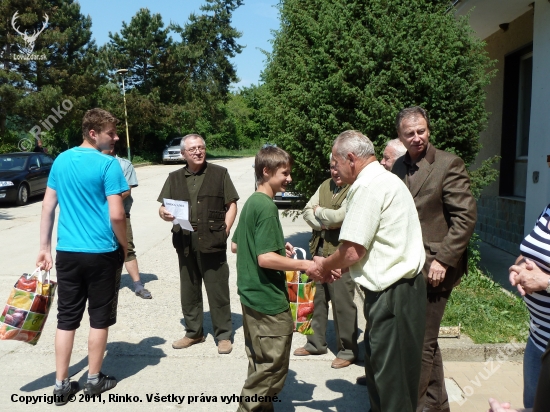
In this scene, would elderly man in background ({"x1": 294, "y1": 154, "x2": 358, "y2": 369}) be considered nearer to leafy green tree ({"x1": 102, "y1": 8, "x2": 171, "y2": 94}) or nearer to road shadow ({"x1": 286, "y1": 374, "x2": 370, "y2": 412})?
road shadow ({"x1": 286, "y1": 374, "x2": 370, "y2": 412})

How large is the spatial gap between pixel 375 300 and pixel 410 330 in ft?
0.83

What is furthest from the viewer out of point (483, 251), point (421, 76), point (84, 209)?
point (483, 251)

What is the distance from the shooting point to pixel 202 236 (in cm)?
510

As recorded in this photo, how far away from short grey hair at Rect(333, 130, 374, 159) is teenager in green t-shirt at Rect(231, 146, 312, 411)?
19.7 inches

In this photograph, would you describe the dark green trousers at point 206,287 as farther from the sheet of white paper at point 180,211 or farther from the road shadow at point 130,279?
the road shadow at point 130,279

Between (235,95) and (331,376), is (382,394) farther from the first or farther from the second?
(235,95)

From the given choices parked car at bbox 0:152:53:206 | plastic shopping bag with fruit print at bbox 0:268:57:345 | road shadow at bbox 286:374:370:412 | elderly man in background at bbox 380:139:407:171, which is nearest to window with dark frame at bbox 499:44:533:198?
elderly man in background at bbox 380:139:407:171

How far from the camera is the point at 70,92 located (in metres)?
32.1

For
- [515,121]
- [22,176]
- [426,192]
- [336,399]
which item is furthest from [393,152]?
[22,176]

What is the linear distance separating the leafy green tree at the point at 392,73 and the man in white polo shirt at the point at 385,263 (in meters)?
A: 3.44

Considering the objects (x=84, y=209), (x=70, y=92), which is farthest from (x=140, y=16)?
(x=84, y=209)

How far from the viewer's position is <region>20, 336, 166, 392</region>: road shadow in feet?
14.5

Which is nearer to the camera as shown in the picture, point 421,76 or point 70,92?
point 421,76

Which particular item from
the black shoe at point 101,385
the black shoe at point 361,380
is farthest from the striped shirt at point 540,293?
the black shoe at point 101,385
